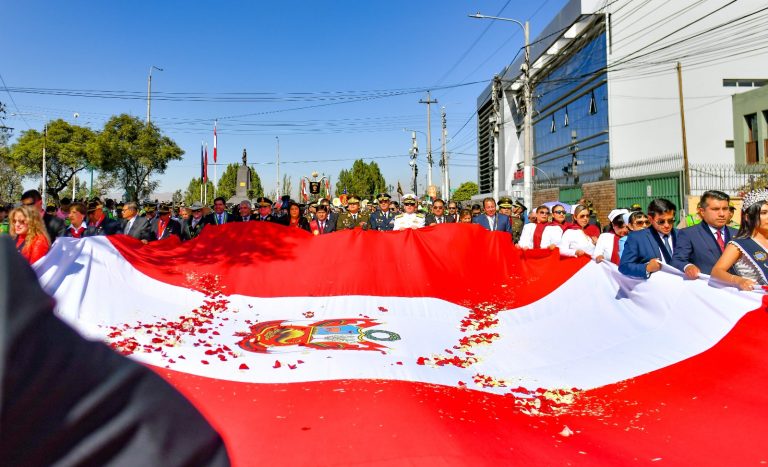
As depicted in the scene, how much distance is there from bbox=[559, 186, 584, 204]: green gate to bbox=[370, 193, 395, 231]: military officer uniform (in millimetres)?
19435

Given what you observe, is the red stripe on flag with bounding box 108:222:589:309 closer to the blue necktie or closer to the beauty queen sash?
the blue necktie

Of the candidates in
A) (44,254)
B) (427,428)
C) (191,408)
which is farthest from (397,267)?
(191,408)

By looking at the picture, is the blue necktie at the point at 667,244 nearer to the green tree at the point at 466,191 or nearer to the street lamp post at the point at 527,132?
the street lamp post at the point at 527,132

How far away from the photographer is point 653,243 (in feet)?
16.1

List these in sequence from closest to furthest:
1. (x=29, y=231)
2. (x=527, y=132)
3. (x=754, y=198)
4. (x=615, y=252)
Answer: (x=754, y=198)
(x=29, y=231)
(x=615, y=252)
(x=527, y=132)

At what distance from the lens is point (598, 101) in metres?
27.5

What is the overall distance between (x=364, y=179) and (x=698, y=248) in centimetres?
7754

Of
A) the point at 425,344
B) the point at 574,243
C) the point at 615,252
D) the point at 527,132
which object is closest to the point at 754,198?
the point at 615,252

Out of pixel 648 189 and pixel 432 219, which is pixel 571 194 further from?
pixel 432 219

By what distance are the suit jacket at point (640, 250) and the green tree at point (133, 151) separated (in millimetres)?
28787

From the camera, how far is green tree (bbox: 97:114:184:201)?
1117 inches

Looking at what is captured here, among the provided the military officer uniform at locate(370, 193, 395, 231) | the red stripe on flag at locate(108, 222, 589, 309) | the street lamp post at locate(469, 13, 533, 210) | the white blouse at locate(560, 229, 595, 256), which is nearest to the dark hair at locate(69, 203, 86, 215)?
the red stripe on flag at locate(108, 222, 589, 309)

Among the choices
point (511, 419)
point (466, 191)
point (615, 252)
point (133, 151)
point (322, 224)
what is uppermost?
point (466, 191)

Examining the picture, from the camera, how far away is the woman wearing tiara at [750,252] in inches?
146
